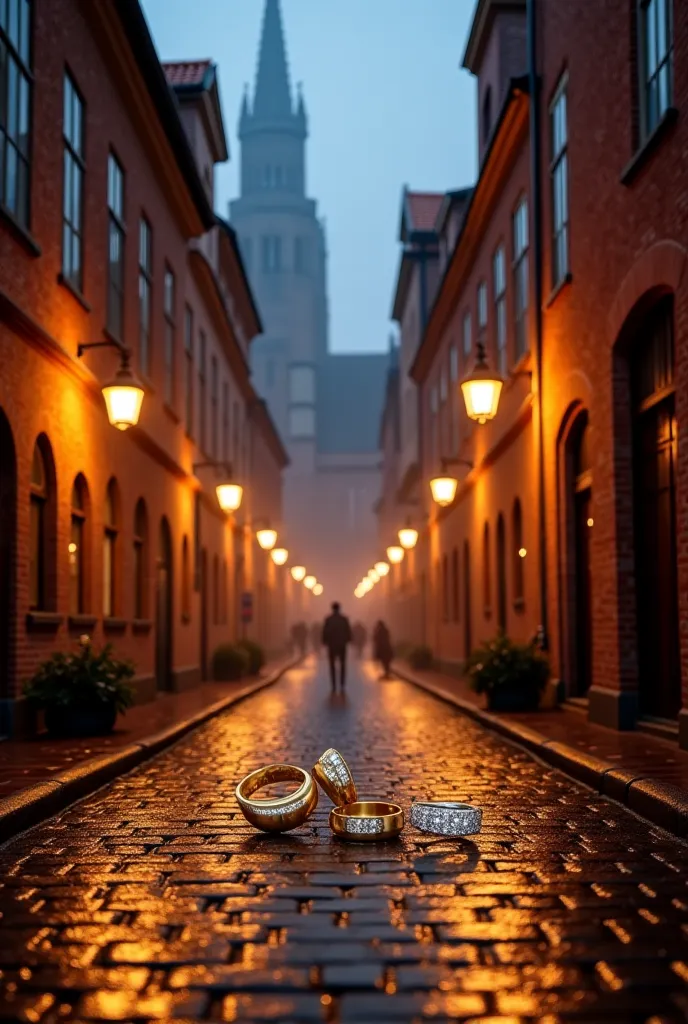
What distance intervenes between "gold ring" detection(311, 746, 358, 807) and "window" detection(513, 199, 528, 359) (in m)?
12.4

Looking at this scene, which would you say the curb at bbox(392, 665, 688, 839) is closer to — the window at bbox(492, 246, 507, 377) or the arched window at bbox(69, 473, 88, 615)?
the arched window at bbox(69, 473, 88, 615)

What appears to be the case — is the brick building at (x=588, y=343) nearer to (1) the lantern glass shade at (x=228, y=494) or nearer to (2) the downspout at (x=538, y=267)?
(2) the downspout at (x=538, y=267)

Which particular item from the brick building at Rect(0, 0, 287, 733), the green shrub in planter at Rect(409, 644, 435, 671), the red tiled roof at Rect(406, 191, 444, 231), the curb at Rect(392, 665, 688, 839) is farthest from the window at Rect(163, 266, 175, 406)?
the red tiled roof at Rect(406, 191, 444, 231)

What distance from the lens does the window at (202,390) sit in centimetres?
2684

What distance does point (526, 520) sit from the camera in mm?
17953

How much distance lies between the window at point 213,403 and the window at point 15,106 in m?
16.6

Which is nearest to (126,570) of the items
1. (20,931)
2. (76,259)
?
(76,259)

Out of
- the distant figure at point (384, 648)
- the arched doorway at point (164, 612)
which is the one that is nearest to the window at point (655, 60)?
the arched doorway at point (164, 612)

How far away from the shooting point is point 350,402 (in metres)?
93.6

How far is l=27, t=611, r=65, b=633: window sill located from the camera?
12.1m

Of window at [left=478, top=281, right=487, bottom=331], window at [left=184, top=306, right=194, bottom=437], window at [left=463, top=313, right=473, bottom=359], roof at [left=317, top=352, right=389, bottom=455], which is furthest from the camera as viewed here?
roof at [left=317, top=352, right=389, bottom=455]

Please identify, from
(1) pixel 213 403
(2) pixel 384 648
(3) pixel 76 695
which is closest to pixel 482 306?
(1) pixel 213 403

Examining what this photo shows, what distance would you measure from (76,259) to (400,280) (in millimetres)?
28552

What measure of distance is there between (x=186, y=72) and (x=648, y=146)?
1800 cm
